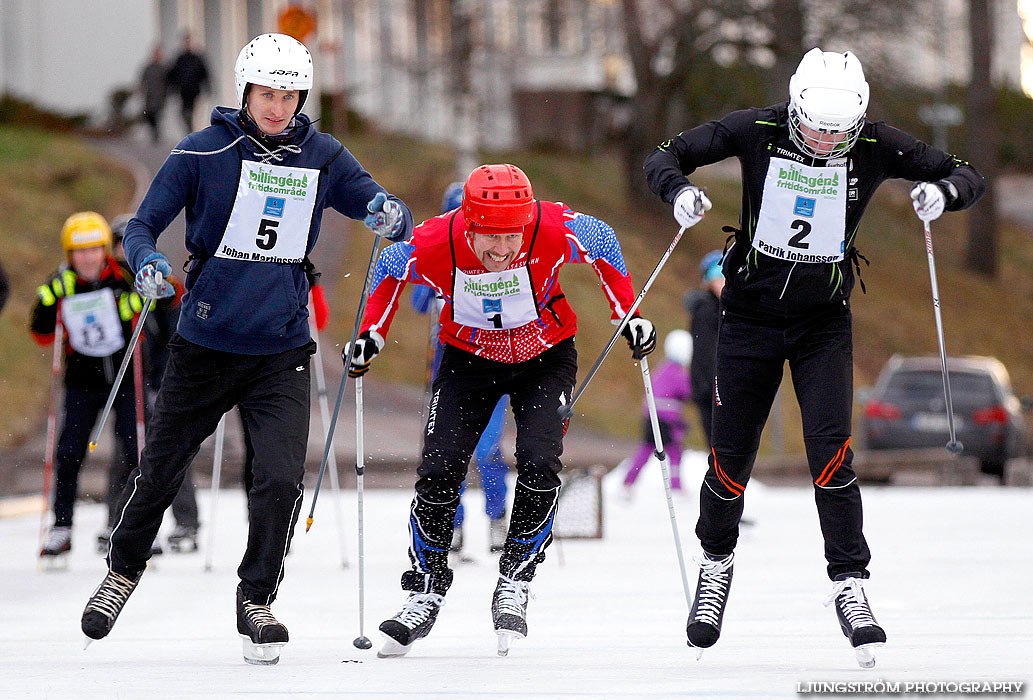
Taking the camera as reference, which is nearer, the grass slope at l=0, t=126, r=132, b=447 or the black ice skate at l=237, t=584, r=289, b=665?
the black ice skate at l=237, t=584, r=289, b=665

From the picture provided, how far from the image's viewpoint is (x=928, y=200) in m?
5.32

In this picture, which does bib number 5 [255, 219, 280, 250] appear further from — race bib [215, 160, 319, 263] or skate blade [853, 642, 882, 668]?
skate blade [853, 642, 882, 668]

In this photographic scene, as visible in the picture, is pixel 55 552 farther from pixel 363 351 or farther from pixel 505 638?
pixel 505 638

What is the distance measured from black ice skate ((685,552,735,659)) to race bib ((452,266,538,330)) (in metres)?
1.09

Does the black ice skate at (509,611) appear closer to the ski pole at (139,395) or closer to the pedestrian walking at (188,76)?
the ski pole at (139,395)

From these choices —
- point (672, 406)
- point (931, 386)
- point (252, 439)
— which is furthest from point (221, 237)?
point (931, 386)

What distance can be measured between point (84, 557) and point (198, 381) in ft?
14.2

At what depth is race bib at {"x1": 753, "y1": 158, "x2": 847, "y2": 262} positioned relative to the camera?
5348 millimetres

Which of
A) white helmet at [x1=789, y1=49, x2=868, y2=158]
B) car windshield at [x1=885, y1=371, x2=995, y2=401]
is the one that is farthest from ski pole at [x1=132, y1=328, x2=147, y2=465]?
car windshield at [x1=885, y1=371, x2=995, y2=401]

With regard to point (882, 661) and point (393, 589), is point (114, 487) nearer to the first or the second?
point (393, 589)

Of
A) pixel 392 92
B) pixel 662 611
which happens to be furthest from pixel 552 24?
pixel 662 611

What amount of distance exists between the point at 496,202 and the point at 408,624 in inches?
59.8

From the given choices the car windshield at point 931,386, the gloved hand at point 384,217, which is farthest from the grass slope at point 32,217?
the gloved hand at point 384,217

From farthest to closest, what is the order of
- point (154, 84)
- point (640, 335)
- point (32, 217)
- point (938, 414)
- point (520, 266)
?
point (154, 84)
point (32, 217)
point (938, 414)
point (640, 335)
point (520, 266)
